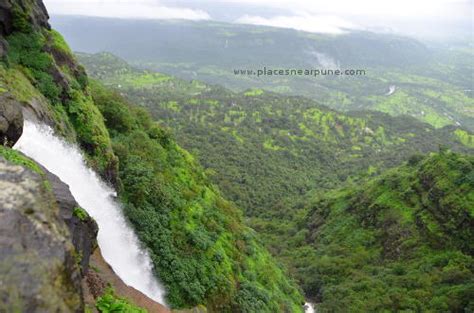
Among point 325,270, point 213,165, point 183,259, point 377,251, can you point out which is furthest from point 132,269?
point 213,165

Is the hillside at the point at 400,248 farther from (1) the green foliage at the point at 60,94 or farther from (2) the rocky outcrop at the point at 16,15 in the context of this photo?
(2) the rocky outcrop at the point at 16,15

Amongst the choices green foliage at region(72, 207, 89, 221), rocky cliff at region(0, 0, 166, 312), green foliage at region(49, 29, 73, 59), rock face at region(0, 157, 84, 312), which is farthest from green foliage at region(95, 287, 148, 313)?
green foliage at region(49, 29, 73, 59)

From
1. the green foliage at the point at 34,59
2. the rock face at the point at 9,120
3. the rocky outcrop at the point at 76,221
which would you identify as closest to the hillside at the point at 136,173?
the green foliage at the point at 34,59

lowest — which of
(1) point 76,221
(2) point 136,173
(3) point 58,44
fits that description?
(2) point 136,173

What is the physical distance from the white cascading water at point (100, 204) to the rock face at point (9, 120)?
462cm

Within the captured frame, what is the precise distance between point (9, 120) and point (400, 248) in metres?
73.5

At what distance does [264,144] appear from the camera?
654 ft

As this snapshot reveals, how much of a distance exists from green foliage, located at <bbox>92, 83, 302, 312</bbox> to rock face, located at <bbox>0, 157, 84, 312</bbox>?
62.7 feet

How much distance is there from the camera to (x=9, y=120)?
17.6 metres

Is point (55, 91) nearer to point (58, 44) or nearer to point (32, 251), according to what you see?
point (58, 44)

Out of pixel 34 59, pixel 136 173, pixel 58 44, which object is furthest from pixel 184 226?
pixel 58 44

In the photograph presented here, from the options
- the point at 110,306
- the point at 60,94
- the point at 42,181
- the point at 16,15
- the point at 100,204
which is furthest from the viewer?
the point at 60,94

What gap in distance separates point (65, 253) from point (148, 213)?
73.4 feet

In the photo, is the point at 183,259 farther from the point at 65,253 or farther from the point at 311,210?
the point at 311,210
